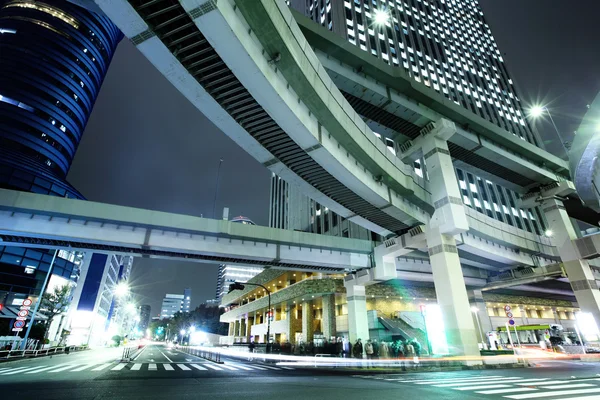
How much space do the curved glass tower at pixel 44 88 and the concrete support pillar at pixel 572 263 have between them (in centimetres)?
7520

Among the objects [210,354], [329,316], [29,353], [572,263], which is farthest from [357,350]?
[29,353]

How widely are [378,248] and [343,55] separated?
53.5 feet

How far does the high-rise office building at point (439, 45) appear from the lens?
201 ft

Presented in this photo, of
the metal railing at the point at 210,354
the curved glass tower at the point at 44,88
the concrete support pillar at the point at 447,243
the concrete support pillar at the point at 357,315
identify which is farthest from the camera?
the curved glass tower at the point at 44,88

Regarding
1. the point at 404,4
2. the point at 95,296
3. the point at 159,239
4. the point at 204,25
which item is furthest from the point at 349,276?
the point at 404,4

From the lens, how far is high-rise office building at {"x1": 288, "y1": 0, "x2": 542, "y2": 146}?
6112 cm

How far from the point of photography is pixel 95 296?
70.8 metres

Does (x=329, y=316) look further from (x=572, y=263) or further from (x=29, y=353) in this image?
(x=29, y=353)

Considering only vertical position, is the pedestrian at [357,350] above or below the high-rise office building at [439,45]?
below

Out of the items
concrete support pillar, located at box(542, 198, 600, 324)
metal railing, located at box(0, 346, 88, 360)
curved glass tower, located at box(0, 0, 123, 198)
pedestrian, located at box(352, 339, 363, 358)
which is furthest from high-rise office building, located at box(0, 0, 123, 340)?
concrete support pillar, located at box(542, 198, 600, 324)

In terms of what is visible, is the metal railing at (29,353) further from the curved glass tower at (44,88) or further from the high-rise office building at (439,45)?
the high-rise office building at (439,45)

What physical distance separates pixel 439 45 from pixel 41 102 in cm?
9016

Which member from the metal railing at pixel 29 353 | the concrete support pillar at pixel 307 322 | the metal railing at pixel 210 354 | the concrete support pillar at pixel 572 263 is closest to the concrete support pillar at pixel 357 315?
the metal railing at pixel 210 354

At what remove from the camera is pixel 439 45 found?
71.9 meters
